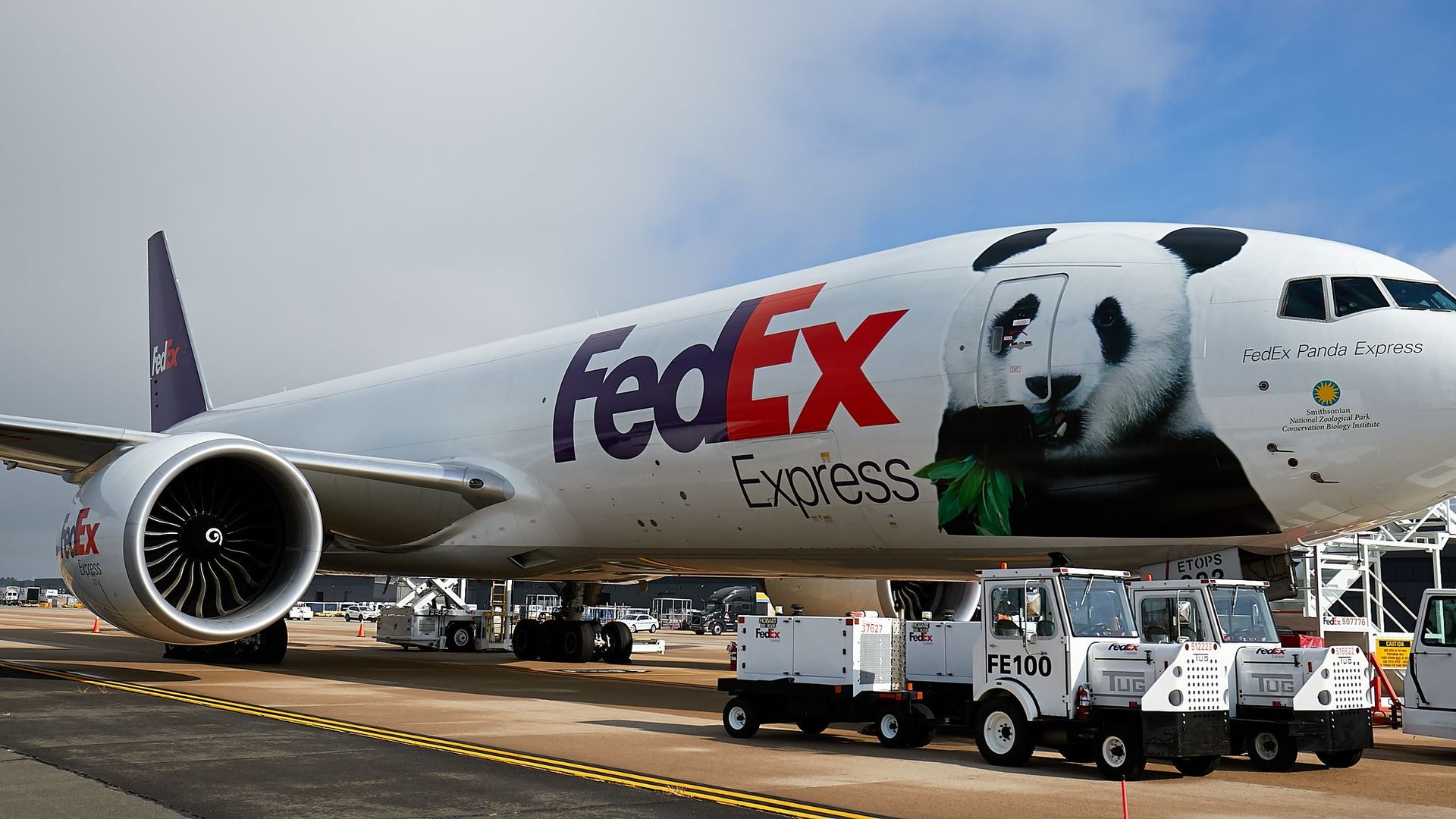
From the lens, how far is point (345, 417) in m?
20.2

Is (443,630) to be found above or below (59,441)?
below

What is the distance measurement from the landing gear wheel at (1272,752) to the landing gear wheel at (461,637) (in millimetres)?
21088

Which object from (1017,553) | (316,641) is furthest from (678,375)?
(316,641)

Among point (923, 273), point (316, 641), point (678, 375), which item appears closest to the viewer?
point (923, 273)

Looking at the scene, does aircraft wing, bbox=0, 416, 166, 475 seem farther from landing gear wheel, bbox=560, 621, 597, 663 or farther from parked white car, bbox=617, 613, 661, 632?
parked white car, bbox=617, 613, 661, 632

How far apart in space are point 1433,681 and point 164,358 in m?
24.1

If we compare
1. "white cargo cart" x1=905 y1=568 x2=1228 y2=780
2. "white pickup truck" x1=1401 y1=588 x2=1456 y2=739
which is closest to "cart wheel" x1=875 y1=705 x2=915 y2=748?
"white cargo cart" x1=905 y1=568 x2=1228 y2=780

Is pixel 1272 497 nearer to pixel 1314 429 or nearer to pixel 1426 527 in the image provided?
pixel 1314 429

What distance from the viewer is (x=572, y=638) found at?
2314cm

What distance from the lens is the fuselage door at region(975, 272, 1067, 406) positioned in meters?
10.9

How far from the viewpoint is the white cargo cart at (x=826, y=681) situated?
1034 centimetres

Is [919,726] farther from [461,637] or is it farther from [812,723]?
[461,637]

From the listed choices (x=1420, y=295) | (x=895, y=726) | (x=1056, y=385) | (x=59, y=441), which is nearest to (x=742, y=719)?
(x=895, y=726)

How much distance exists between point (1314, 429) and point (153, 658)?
59.7 feet
